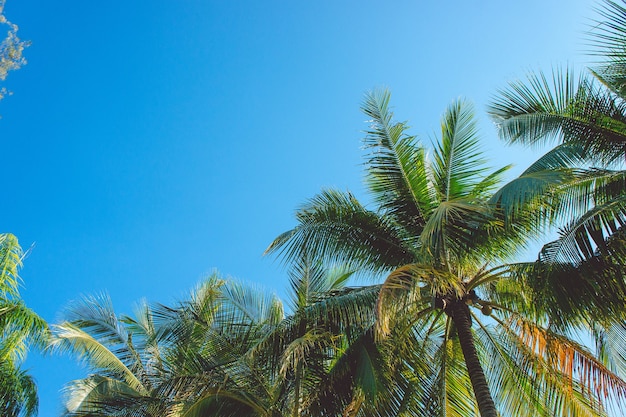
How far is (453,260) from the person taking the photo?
30.1 feet

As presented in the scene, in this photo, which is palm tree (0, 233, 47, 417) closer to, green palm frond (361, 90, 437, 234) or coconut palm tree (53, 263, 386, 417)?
coconut palm tree (53, 263, 386, 417)

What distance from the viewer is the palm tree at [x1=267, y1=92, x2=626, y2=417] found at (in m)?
8.44

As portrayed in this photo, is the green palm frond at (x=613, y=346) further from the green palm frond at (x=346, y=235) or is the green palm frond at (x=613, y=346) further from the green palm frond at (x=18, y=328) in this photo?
the green palm frond at (x=18, y=328)

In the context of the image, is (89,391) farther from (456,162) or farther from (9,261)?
(456,162)

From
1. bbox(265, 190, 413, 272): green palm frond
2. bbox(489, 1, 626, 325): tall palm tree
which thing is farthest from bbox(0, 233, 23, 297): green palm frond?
bbox(489, 1, 626, 325): tall palm tree

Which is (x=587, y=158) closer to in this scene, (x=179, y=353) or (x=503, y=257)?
(x=503, y=257)

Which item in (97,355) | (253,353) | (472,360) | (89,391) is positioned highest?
(97,355)

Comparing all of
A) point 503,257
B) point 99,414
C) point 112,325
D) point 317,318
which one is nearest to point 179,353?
point 99,414

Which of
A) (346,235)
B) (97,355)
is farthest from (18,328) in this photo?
(346,235)

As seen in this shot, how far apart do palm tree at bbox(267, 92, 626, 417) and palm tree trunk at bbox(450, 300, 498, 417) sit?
0.05 ft

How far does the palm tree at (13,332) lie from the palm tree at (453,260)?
4.72 m

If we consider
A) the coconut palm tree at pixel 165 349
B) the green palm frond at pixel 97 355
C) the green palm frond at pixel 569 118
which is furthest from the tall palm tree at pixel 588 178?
the green palm frond at pixel 97 355

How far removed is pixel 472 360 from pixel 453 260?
1.57 metres

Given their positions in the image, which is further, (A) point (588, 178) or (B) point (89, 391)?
(B) point (89, 391)
